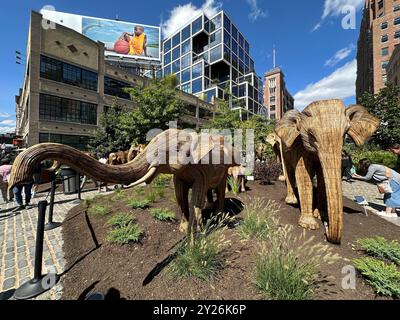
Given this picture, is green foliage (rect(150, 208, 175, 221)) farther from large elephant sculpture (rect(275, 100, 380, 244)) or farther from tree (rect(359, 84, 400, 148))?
tree (rect(359, 84, 400, 148))

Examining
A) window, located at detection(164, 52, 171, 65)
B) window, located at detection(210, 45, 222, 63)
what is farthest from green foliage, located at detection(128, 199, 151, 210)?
window, located at detection(164, 52, 171, 65)

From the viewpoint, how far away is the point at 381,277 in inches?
88.2

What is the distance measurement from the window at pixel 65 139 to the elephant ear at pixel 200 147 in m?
23.4

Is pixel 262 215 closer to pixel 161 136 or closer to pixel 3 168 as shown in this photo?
pixel 161 136

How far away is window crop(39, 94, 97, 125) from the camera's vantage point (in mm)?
20156

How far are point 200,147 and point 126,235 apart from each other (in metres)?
2.19

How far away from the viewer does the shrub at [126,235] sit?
3381 millimetres

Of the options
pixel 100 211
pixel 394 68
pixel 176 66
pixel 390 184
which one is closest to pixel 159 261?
pixel 100 211

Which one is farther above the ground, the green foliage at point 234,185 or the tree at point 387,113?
the tree at point 387,113

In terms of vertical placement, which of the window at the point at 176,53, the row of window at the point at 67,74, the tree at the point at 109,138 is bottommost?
the tree at the point at 109,138

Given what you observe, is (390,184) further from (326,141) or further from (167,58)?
(167,58)

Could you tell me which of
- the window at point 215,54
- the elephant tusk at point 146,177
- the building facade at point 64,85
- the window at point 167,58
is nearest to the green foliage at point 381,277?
the elephant tusk at point 146,177

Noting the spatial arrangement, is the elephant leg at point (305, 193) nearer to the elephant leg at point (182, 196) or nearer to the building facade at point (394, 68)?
the elephant leg at point (182, 196)
